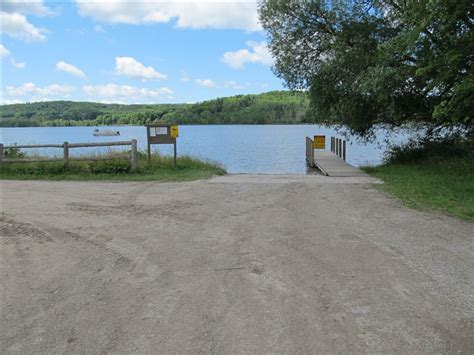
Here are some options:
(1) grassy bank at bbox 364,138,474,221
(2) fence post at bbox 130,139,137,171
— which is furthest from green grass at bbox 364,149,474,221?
(2) fence post at bbox 130,139,137,171

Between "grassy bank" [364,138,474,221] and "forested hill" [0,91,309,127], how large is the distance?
63436mm

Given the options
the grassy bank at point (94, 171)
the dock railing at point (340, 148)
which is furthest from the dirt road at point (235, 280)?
the dock railing at point (340, 148)

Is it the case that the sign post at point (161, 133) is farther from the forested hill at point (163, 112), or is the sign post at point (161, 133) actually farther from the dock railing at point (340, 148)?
the forested hill at point (163, 112)

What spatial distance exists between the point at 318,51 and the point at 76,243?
14.6 meters

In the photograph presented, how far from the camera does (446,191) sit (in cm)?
937

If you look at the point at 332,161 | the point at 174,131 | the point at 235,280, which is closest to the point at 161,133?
the point at 174,131

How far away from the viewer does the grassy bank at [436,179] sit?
8.08 metres

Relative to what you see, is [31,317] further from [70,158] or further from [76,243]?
[70,158]

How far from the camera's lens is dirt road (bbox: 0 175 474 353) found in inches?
121

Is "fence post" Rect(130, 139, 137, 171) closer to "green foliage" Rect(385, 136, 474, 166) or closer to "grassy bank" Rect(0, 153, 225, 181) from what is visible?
"grassy bank" Rect(0, 153, 225, 181)

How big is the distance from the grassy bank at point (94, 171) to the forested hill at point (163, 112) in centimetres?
6710

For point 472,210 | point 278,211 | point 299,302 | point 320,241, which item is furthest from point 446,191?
point 299,302

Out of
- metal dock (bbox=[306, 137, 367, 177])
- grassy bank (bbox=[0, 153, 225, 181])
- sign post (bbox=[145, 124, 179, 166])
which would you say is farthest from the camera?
metal dock (bbox=[306, 137, 367, 177])

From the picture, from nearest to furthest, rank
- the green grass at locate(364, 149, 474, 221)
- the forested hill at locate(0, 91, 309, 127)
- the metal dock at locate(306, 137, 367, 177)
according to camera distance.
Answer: the green grass at locate(364, 149, 474, 221), the metal dock at locate(306, 137, 367, 177), the forested hill at locate(0, 91, 309, 127)
